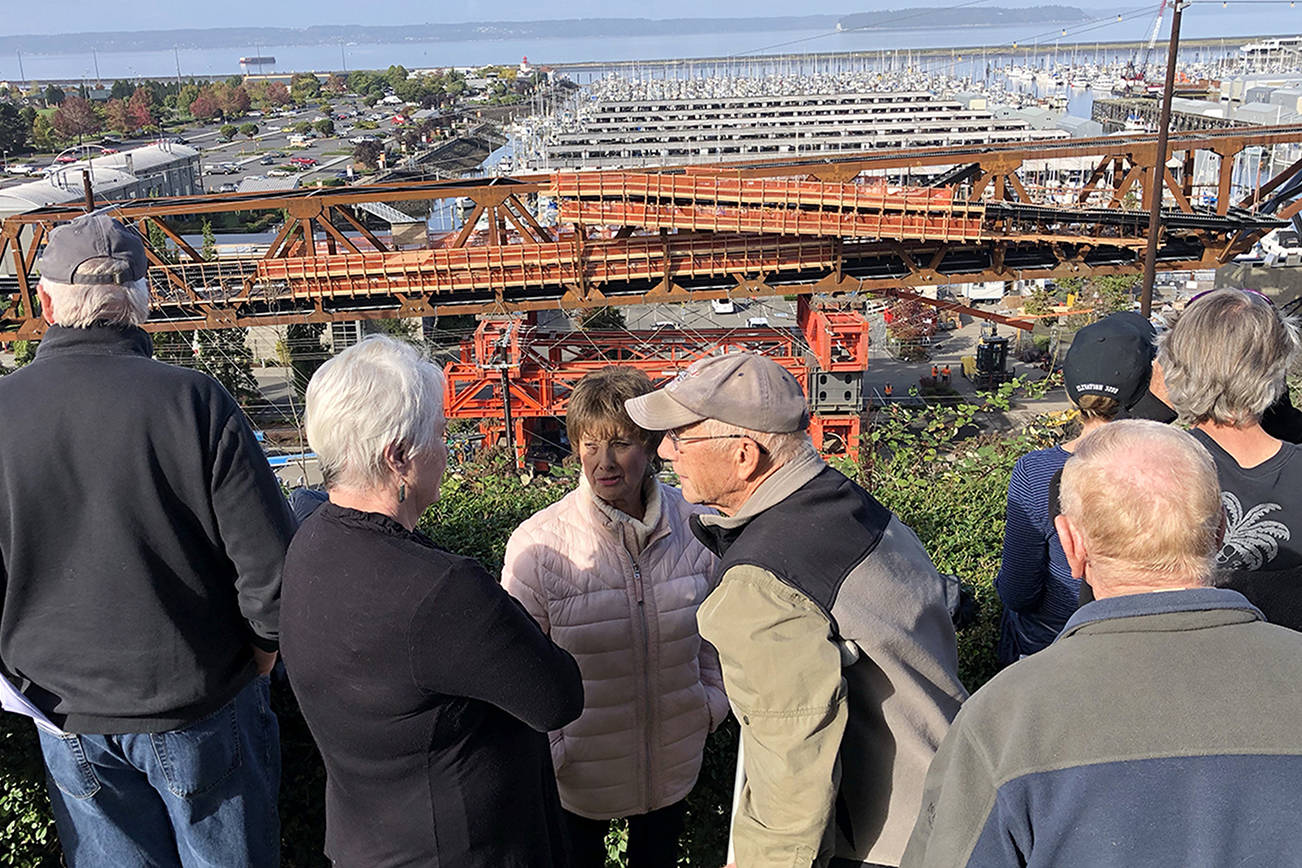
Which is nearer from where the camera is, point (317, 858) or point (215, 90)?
point (317, 858)

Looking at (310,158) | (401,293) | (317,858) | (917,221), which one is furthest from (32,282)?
(310,158)

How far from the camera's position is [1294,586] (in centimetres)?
253

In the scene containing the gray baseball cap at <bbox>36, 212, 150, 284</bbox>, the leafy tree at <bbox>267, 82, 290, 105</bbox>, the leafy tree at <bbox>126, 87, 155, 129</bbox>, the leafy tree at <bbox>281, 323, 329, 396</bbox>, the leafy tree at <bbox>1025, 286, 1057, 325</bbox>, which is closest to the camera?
the gray baseball cap at <bbox>36, 212, 150, 284</bbox>

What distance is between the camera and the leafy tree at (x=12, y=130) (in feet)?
267

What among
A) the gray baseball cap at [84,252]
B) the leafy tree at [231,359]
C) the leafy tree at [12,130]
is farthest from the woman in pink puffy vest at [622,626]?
the leafy tree at [12,130]

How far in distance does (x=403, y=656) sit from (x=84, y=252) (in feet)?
4.54

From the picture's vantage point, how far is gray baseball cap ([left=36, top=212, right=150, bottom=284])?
2.48 m

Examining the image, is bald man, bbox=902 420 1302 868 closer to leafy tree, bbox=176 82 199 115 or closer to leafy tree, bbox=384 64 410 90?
leafy tree, bbox=176 82 199 115

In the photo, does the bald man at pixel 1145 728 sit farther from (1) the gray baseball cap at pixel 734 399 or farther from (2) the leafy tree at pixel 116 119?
(2) the leafy tree at pixel 116 119

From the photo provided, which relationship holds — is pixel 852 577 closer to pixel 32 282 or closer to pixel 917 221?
pixel 917 221

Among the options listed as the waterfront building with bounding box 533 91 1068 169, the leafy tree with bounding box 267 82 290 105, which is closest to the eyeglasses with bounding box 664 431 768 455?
the waterfront building with bounding box 533 91 1068 169

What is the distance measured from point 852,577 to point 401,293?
51.3 feet

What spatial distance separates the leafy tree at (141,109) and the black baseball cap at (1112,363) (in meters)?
114

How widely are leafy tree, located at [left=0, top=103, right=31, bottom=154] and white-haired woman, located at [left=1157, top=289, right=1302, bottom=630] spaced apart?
97945mm
